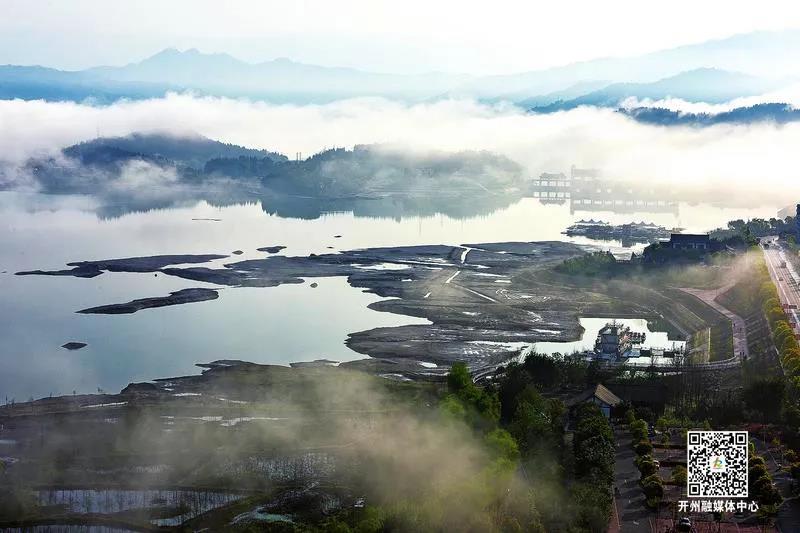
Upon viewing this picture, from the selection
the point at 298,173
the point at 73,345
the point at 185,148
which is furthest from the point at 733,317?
the point at 185,148

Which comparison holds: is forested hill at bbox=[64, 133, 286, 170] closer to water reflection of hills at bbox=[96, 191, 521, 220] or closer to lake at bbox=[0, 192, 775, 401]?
water reflection of hills at bbox=[96, 191, 521, 220]

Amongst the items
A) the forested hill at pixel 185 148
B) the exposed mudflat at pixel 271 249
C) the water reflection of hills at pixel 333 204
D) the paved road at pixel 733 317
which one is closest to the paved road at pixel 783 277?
the paved road at pixel 733 317

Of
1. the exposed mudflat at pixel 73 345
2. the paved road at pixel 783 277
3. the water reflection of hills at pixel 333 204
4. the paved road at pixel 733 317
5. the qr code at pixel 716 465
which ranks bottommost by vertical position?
the water reflection of hills at pixel 333 204

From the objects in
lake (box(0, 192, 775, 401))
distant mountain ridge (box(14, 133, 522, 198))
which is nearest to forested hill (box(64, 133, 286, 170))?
distant mountain ridge (box(14, 133, 522, 198))

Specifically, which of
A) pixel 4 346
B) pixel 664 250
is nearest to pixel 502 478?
pixel 4 346

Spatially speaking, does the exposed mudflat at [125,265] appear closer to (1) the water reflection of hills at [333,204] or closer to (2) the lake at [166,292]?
(2) the lake at [166,292]

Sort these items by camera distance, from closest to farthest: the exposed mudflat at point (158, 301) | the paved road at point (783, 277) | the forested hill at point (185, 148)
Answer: the paved road at point (783, 277), the exposed mudflat at point (158, 301), the forested hill at point (185, 148)
